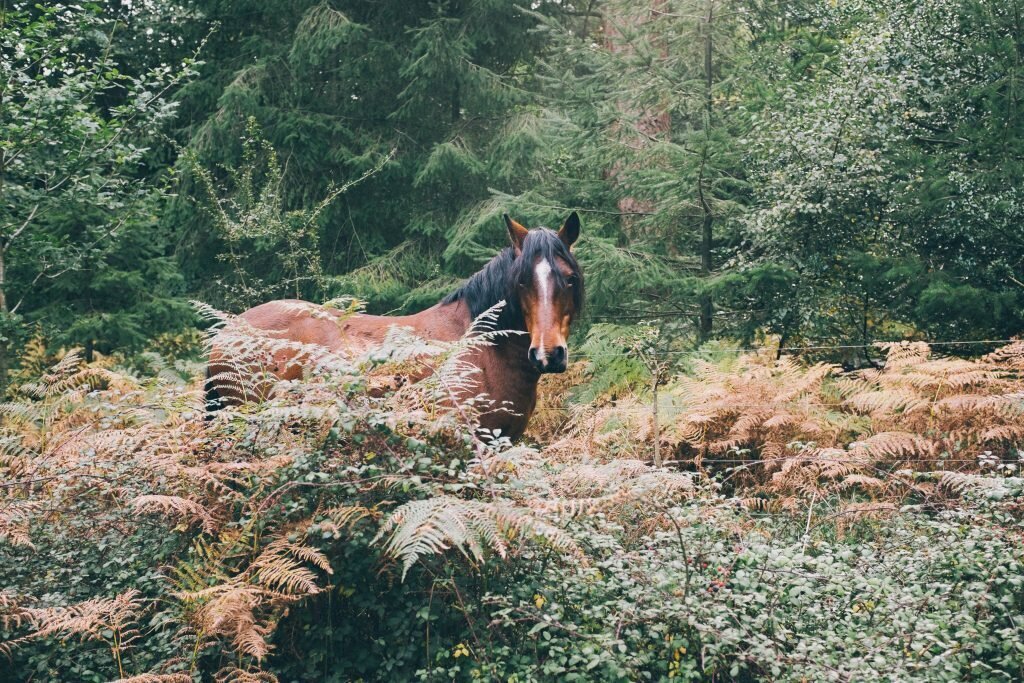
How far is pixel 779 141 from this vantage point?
9.68m

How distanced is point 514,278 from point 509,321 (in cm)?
34

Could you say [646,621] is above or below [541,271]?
below

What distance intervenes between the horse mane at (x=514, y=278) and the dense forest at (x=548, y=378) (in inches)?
26.9

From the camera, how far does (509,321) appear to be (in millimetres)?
6277

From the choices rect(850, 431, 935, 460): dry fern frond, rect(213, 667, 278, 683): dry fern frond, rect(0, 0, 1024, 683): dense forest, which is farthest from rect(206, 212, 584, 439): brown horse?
rect(850, 431, 935, 460): dry fern frond

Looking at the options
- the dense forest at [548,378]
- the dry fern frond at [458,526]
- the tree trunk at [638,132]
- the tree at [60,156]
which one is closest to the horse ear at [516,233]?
the dense forest at [548,378]

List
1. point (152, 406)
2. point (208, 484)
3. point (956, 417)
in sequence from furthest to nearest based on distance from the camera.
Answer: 1. point (956, 417)
2. point (152, 406)
3. point (208, 484)

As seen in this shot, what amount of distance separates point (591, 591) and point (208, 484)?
6.34 ft

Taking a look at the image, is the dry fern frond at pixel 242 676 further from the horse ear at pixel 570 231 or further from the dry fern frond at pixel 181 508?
the horse ear at pixel 570 231

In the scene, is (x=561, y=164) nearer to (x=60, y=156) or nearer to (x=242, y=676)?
(x=60, y=156)

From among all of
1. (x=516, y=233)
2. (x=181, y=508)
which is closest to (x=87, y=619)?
(x=181, y=508)

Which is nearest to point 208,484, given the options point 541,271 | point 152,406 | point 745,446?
point 152,406

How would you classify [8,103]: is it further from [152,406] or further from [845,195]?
[845,195]

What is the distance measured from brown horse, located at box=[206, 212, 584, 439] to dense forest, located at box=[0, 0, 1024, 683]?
1.85 feet
